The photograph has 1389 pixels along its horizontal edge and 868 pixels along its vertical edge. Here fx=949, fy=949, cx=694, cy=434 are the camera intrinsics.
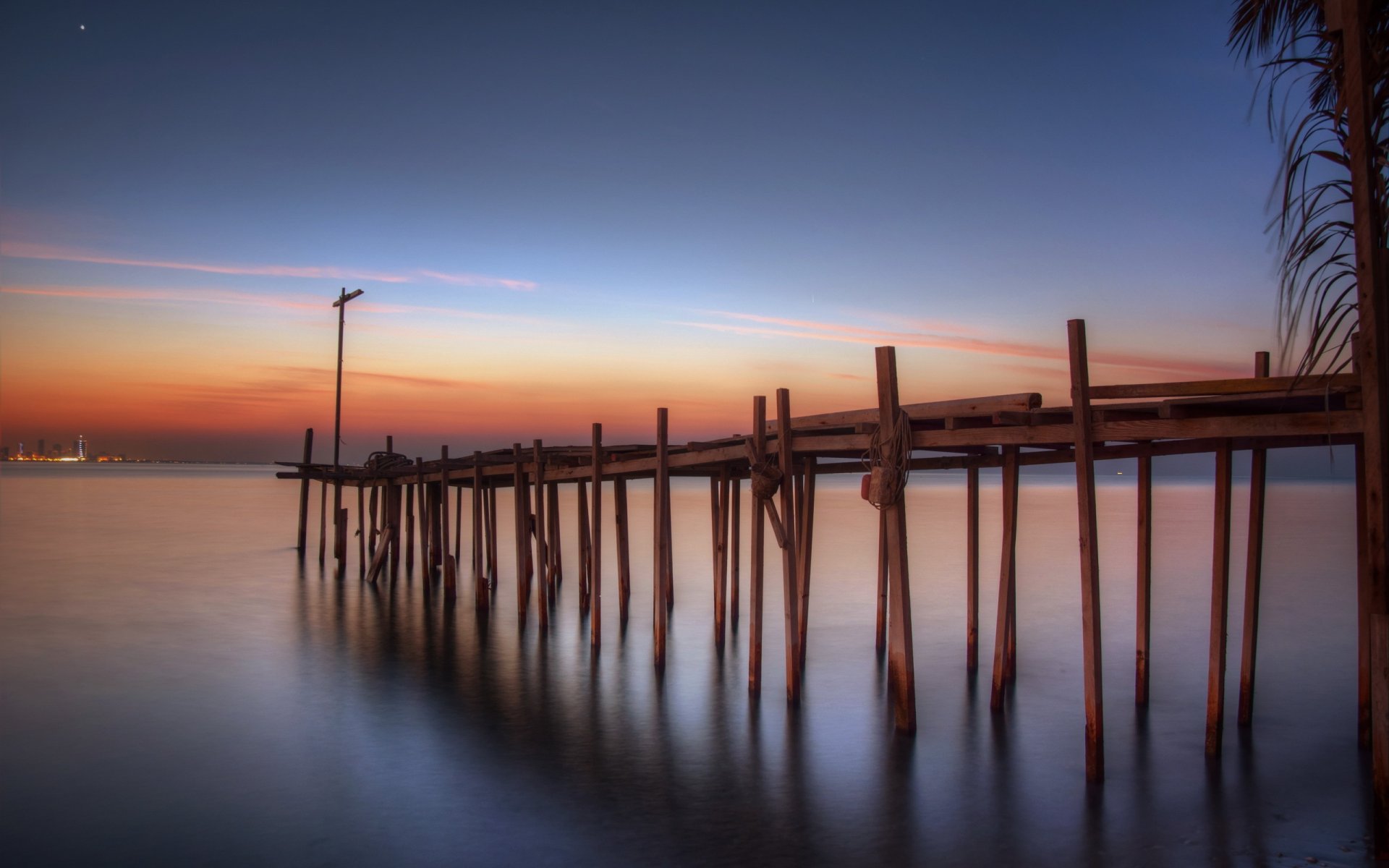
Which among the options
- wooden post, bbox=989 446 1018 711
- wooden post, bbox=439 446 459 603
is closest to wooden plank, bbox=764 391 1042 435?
wooden post, bbox=989 446 1018 711

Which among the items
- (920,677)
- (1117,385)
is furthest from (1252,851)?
(920,677)

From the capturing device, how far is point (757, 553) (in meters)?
9.31

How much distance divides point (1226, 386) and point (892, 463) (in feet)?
7.99

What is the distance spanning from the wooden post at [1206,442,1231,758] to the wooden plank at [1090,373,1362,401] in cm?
137

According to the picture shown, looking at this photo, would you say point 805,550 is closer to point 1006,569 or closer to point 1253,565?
point 1006,569

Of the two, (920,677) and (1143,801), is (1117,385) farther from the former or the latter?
(920,677)

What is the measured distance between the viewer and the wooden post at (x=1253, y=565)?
7.16 metres

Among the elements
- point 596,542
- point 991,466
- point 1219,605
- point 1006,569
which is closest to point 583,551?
point 596,542

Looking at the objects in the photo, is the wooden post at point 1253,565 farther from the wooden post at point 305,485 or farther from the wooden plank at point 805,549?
the wooden post at point 305,485

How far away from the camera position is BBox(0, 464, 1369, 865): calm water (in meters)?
6.41

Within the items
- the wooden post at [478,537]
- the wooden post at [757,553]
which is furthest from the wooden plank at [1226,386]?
the wooden post at [478,537]

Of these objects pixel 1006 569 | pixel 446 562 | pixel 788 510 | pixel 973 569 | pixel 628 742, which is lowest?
pixel 628 742

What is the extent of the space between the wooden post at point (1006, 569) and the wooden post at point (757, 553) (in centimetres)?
216

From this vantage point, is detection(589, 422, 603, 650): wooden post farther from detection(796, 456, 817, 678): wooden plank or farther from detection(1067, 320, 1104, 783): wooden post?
detection(1067, 320, 1104, 783): wooden post
